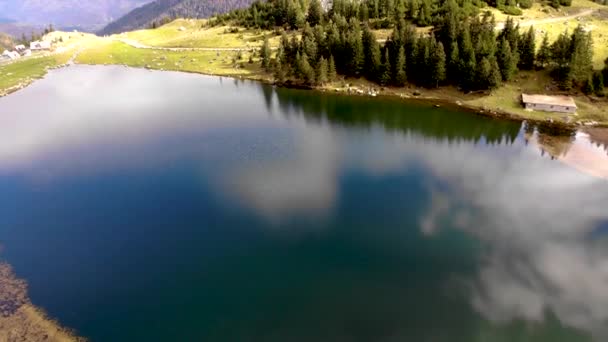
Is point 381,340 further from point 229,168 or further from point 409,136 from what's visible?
point 409,136

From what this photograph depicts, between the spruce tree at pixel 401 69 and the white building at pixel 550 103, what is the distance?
25341 millimetres

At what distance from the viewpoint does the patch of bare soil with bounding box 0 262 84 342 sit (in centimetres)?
3259

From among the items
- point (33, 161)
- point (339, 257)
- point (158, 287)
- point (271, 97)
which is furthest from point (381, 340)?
point (271, 97)

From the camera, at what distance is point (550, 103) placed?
247 feet

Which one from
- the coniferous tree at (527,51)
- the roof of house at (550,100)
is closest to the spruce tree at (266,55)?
the coniferous tree at (527,51)

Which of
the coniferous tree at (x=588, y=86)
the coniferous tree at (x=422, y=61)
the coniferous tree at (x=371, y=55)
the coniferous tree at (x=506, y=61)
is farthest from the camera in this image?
the coniferous tree at (x=371, y=55)

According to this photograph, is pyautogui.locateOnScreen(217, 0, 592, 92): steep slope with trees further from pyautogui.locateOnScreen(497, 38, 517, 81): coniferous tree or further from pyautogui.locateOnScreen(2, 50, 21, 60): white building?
pyautogui.locateOnScreen(2, 50, 21, 60): white building

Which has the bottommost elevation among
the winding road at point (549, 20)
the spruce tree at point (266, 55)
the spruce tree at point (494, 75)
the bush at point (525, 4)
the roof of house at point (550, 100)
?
the roof of house at point (550, 100)

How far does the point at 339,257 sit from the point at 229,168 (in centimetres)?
2526

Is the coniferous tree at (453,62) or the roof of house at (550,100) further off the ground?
the coniferous tree at (453,62)

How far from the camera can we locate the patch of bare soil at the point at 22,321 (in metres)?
32.6

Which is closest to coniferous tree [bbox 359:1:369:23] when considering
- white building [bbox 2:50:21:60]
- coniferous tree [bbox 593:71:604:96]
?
coniferous tree [bbox 593:71:604:96]

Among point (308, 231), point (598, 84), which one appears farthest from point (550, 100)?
point (308, 231)

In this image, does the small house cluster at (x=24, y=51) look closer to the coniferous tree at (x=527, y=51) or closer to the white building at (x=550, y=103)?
→ the coniferous tree at (x=527, y=51)
